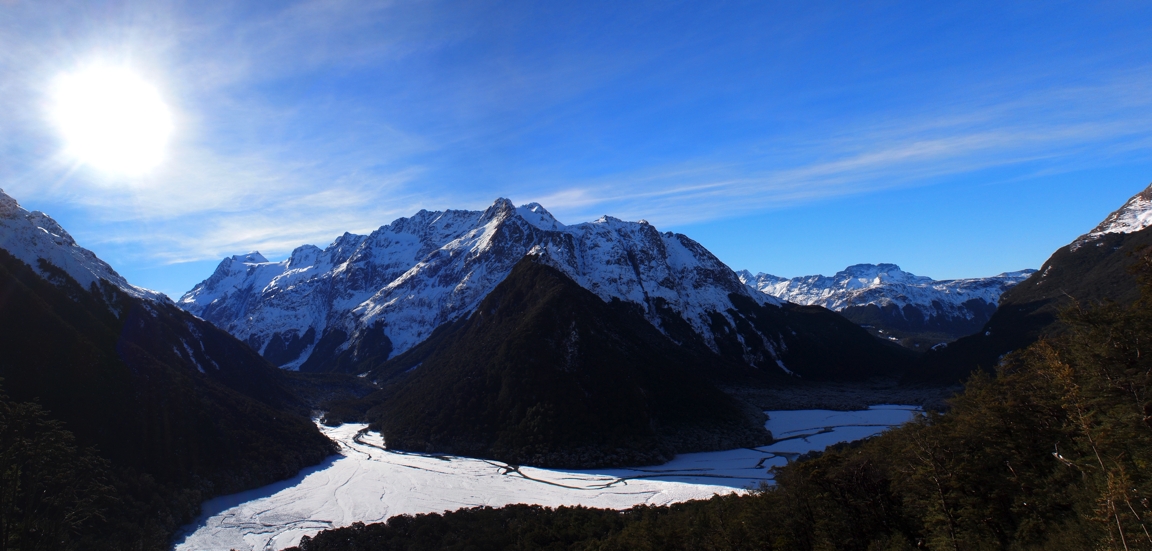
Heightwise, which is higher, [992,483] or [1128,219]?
[1128,219]

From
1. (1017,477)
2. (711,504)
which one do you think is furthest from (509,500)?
(1017,477)

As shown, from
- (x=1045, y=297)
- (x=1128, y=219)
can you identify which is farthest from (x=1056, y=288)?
(x=1128, y=219)

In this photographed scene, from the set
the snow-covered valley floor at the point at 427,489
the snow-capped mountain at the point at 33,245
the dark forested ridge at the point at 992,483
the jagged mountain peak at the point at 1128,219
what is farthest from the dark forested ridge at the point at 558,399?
the jagged mountain peak at the point at 1128,219

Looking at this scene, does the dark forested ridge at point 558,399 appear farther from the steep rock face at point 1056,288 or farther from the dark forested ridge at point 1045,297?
the steep rock face at point 1056,288

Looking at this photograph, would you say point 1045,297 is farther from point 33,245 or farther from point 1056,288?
point 33,245

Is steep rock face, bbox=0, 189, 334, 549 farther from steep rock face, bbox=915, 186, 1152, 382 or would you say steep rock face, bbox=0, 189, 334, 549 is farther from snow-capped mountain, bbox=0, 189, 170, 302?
steep rock face, bbox=915, 186, 1152, 382

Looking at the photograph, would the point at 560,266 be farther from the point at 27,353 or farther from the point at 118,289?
the point at 27,353

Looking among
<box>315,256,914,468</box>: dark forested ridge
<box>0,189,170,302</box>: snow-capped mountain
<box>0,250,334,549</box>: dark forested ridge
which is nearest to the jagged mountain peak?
<box>315,256,914,468</box>: dark forested ridge
